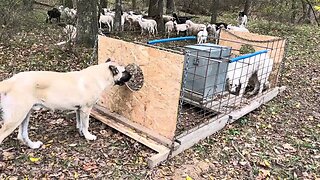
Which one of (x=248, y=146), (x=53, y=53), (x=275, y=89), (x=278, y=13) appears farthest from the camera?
(x=278, y=13)

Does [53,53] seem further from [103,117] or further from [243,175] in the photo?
[243,175]

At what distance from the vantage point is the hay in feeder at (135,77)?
14.9ft

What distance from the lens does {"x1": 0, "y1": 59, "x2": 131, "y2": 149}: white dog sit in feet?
11.8

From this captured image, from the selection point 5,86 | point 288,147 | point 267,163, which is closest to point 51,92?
point 5,86

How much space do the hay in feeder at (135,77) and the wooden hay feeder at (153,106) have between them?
63mm

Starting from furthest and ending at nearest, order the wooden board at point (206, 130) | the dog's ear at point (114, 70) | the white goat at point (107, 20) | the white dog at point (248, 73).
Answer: the white goat at point (107, 20) < the white dog at point (248, 73) < the dog's ear at point (114, 70) < the wooden board at point (206, 130)

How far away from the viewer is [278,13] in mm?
17031

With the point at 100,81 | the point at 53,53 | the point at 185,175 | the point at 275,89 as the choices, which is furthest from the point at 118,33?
the point at 185,175

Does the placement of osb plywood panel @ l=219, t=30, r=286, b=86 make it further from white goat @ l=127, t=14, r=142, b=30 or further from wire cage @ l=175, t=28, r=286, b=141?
white goat @ l=127, t=14, r=142, b=30

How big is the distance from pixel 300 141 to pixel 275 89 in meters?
1.87

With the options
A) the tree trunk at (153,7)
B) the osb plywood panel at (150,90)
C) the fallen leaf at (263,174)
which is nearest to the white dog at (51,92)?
the osb plywood panel at (150,90)

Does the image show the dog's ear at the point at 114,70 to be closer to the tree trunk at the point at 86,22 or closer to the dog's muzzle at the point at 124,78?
the dog's muzzle at the point at 124,78

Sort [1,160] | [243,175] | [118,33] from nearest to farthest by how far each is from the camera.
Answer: [1,160], [243,175], [118,33]

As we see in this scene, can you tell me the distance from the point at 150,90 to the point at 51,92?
4.14 feet
